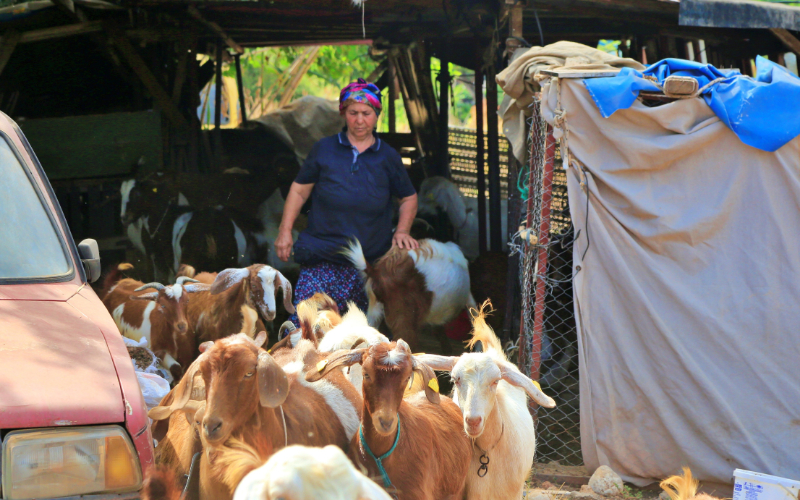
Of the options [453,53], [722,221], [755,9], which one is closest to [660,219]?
[722,221]

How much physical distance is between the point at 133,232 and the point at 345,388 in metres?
5.77

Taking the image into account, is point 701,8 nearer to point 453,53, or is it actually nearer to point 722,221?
point 722,221

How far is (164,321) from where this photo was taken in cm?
518

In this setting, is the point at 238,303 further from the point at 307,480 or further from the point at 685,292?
the point at 307,480

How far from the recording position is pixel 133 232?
28.1 ft

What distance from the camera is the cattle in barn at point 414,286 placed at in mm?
5719

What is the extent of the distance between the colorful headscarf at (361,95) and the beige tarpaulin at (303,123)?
4.78 metres

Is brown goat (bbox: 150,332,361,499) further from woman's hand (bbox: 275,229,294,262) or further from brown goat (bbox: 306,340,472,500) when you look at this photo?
woman's hand (bbox: 275,229,294,262)

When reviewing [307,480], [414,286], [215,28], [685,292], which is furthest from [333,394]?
[215,28]

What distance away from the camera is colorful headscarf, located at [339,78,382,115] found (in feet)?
17.6

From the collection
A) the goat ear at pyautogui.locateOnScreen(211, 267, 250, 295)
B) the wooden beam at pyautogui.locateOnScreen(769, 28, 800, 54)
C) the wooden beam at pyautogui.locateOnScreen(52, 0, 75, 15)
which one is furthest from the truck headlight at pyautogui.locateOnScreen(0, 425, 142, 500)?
the wooden beam at pyautogui.locateOnScreen(769, 28, 800, 54)

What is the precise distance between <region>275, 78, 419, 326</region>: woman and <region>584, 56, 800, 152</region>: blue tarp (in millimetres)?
1674

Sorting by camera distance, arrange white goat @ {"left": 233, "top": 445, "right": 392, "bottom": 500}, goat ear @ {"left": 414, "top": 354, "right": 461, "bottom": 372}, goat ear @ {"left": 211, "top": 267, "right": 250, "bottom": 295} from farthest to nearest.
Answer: goat ear @ {"left": 211, "top": 267, "right": 250, "bottom": 295}, goat ear @ {"left": 414, "top": 354, "right": 461, "bottom": 372}, white goat @ {"left": 233, "top": 445, "right": 392, "bottom": 500}

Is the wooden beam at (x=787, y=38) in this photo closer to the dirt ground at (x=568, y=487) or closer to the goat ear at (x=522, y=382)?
the dirt ground at (x=568, y=487)
